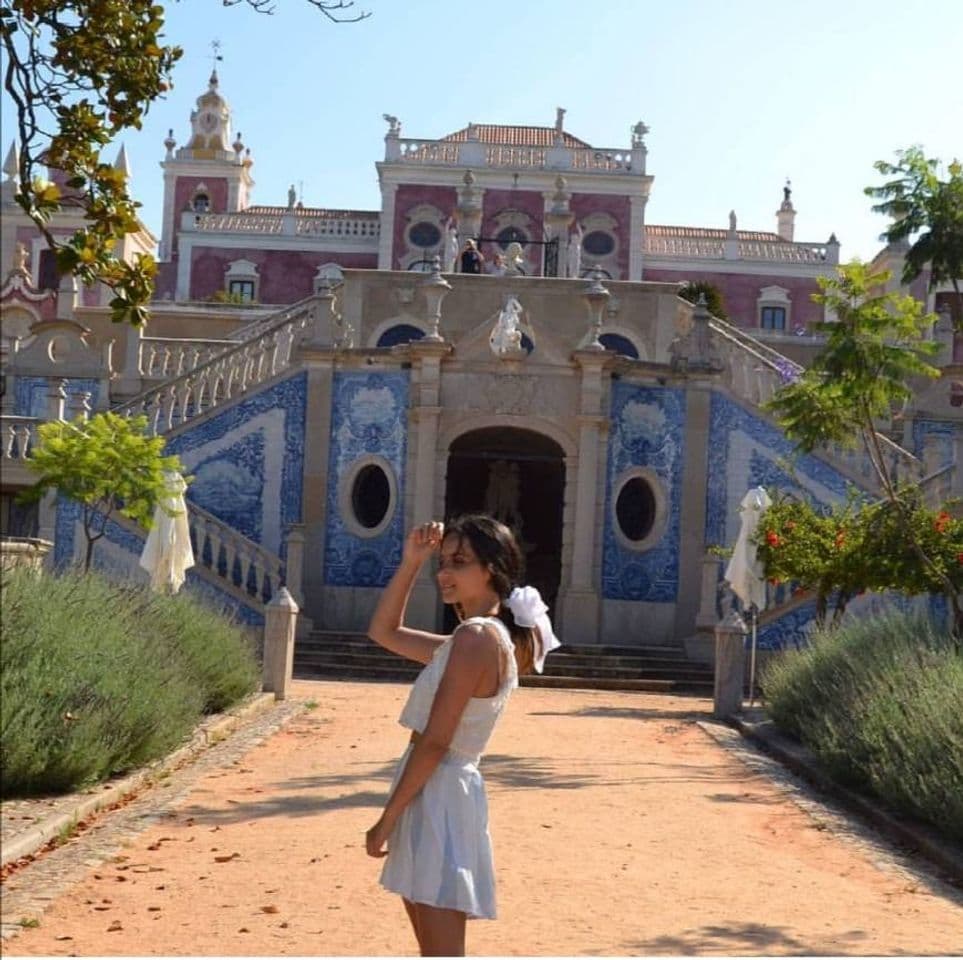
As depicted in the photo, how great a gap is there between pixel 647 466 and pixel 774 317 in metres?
28.5

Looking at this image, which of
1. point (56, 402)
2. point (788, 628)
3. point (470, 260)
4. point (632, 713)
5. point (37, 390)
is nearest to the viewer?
point (632, 713)

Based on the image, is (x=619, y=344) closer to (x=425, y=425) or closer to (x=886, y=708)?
(x=425, y=425)

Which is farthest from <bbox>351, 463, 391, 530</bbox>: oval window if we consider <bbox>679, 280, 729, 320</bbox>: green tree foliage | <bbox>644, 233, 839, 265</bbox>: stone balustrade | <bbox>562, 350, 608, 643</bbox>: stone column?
<bbox>644, 233, 839, 265</bbox>: stone balustrade

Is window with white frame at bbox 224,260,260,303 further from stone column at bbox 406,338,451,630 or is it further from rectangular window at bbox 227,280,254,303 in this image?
stone column at bbox 406,338,451,630

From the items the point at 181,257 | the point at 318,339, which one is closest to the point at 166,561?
the point at 318,339

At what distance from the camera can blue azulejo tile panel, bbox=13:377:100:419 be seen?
1072 inches

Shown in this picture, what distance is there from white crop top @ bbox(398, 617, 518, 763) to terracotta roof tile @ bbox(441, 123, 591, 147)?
50.4 metres

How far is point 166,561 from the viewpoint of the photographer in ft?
65.0

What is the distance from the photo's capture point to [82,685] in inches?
425

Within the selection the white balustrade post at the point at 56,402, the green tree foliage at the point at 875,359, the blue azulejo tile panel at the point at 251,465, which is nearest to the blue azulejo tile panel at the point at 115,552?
the white balustrade post at the point at 56,402

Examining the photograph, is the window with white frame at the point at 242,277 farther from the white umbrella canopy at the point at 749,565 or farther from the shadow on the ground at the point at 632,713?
the shadow on the ground at the point at 632,713

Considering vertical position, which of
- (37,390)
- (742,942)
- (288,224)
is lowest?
(742,942)

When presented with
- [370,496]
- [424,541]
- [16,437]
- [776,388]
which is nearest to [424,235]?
[370,496]

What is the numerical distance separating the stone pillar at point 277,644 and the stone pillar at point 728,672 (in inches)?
178
